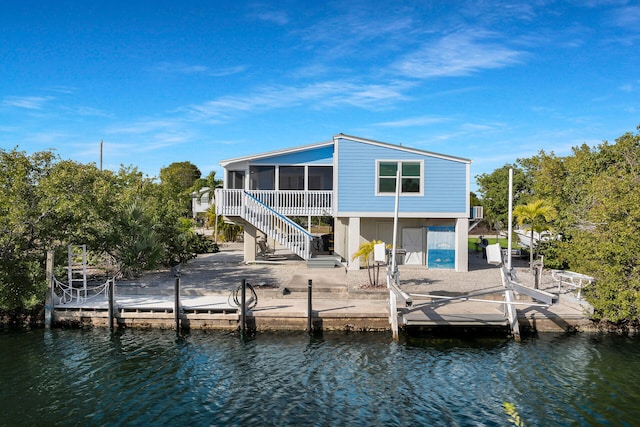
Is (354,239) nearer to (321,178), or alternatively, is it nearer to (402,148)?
(321,178)

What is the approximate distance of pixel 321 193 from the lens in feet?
72.6

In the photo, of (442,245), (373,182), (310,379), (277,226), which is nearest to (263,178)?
(277,226)

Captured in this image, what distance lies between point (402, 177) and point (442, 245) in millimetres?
3563

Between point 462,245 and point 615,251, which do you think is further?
point 462,245

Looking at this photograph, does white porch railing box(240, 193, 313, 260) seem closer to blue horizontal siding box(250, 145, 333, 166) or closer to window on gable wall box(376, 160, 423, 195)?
blue horizontal siding box(250, 145, 333, 166)

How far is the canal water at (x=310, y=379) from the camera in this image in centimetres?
873

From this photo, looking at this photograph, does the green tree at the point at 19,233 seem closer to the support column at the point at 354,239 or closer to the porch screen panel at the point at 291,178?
the porch screen panel at the point at 291,178

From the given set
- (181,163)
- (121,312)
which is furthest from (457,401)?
(181,163)

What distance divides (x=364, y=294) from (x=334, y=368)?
472 cm

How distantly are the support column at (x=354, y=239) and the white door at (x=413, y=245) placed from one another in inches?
108

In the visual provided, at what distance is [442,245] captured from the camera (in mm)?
20969

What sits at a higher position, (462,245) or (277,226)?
(277,226)

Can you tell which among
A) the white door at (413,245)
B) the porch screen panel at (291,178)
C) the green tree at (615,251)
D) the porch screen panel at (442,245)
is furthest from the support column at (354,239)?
the green tree at (615,251)

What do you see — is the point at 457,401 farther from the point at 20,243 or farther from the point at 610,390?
the point at 20,243
